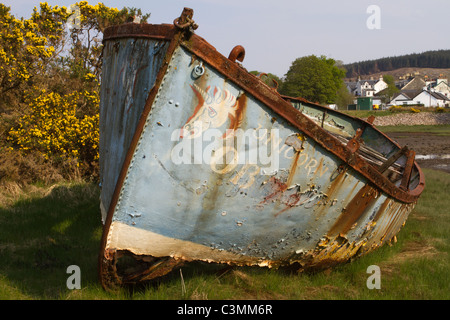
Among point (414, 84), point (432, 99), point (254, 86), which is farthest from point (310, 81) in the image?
point (414, 84)

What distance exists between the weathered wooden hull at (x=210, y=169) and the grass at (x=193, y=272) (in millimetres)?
293

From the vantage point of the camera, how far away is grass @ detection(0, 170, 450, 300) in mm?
3961

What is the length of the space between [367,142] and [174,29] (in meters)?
6.29

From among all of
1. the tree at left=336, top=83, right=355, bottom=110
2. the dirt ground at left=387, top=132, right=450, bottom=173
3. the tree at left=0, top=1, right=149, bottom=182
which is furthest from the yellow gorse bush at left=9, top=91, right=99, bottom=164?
the tree at left=336, top=83, right=355, bottom=110

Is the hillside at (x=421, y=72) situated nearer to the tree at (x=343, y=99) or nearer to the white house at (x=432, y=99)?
the white house at (x=432, y=99)

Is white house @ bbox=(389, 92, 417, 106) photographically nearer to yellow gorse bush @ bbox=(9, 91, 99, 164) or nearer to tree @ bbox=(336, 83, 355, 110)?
tree @ bbox=(336, 83, 355, 110)

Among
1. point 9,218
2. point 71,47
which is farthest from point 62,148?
point 71,47

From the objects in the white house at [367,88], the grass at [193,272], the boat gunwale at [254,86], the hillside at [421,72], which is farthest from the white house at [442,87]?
the boat gunwale at [254,86]

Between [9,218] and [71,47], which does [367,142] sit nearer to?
[9,218]

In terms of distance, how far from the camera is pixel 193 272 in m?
4.25

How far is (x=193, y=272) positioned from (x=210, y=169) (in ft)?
4.15

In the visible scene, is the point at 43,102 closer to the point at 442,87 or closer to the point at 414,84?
the point at 442,87

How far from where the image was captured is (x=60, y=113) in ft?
28.6

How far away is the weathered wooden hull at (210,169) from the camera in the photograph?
135 inches
